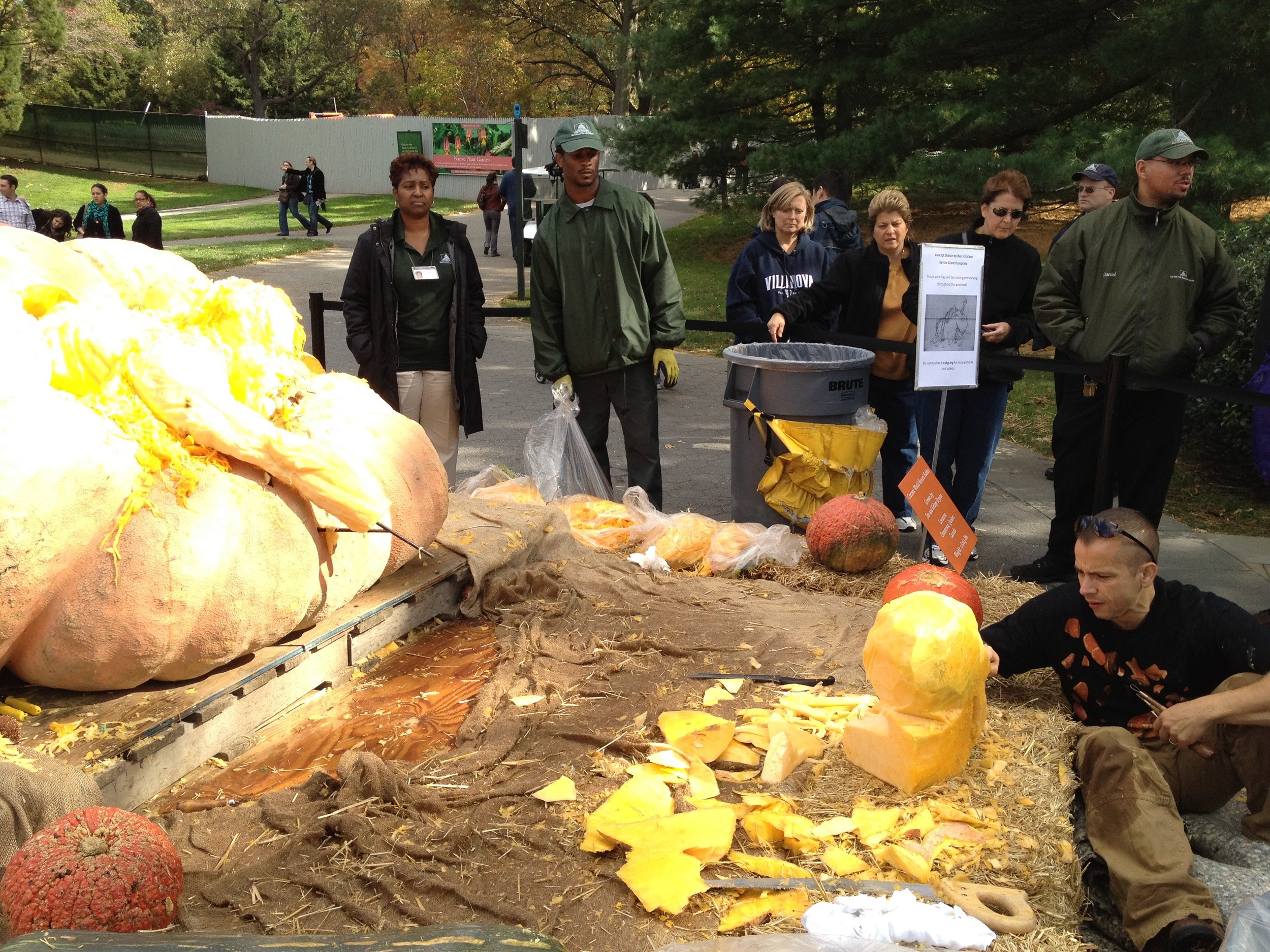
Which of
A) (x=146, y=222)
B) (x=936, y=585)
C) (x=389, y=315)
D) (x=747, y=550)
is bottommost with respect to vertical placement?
(x=747, y=550)

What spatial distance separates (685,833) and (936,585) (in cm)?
168

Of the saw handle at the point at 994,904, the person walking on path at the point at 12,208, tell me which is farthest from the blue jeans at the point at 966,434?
the person walking on path at the point at 12,208

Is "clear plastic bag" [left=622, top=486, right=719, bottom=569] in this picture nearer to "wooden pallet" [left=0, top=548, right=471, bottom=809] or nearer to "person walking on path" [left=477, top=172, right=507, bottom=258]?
"wooden pallet" [left=0, top=548, right=471, bottom=809]

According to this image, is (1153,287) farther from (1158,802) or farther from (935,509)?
(1158,802)

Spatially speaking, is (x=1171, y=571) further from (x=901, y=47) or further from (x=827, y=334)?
(x=901, y=47)

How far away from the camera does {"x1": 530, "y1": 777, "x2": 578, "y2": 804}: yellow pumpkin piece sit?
10.9 ft

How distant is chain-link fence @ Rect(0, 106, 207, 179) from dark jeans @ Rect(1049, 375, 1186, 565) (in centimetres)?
4300

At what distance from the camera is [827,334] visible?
21.0 ft

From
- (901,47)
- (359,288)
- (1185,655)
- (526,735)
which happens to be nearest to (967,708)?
(1185,655)

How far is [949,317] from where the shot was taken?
5430 millimetres

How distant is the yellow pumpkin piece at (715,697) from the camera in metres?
4.00

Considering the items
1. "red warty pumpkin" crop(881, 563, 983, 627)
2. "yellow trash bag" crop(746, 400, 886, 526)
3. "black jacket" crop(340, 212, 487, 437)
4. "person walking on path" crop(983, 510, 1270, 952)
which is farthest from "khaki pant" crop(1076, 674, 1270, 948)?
"black jacket" crop(340, 212, 487, 437)

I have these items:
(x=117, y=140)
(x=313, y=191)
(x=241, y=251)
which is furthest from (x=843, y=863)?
(x=117, y=140)

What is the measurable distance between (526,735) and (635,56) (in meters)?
19.2
